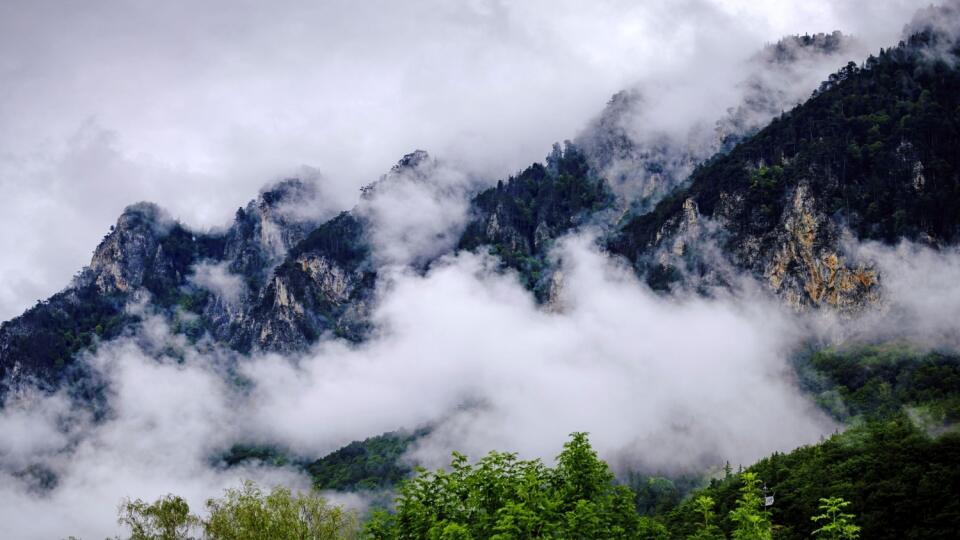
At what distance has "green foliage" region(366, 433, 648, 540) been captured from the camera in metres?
46.1

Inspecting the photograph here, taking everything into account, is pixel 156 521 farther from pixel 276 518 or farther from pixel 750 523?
pixel 750 523

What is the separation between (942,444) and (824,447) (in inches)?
1237

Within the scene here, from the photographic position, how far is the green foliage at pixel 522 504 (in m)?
46.1

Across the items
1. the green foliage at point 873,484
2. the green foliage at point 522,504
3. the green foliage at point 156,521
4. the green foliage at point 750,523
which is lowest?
the green foliage at point 750,523

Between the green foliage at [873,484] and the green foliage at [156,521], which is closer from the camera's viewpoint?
the green foliage at [156,521]

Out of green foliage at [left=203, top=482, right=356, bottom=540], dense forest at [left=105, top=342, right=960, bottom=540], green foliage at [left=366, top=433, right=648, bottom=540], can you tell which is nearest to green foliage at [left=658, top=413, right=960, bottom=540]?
dense forest at [left=105, top=342, right=960, bottom=540]

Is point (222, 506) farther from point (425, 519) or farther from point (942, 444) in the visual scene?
point (942, 444)

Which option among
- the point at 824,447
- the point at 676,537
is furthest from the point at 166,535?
the point at 824,447

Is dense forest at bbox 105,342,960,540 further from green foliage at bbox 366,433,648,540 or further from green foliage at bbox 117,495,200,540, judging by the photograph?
green foliage at bbox 117,495,200,540

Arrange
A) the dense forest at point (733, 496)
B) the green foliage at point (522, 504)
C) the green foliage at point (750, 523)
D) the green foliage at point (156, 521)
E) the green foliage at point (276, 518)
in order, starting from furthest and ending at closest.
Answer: the green foliage at point (156, 521), the green foliage at point (276, 518), the dense forest at point (733, 496), the green foliage at point (522, 504), the green foliage at point (750, 523)

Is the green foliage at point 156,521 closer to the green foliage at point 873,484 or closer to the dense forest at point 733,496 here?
the dense forest at point 733,496

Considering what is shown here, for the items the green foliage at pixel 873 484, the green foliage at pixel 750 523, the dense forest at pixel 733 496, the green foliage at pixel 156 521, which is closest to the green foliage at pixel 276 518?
the dense forest at pixel 733 496

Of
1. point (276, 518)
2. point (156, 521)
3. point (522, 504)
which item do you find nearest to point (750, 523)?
point (522, 504)

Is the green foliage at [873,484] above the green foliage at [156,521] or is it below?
above
